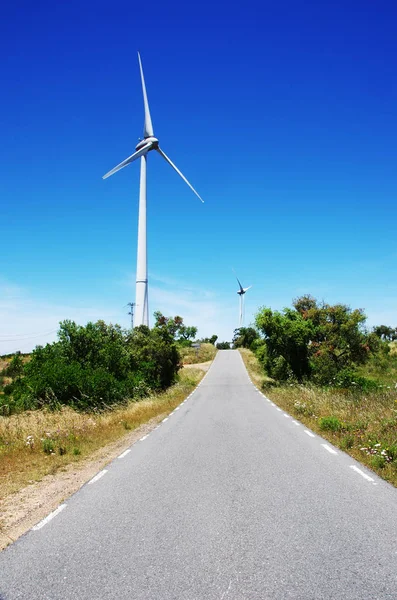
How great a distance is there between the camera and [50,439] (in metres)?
12.3

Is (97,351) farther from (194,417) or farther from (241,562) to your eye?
(241,562)

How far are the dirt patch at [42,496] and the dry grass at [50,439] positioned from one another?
0.95 feet

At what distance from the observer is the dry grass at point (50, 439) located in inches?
371

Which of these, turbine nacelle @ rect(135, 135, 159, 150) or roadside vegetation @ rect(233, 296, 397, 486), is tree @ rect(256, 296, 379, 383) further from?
turbine nacelle @ rect(135, 135, 159, 150)

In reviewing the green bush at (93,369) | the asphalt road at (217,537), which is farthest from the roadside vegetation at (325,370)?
the green bush at (93,369)

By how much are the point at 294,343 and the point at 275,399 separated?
8352mm

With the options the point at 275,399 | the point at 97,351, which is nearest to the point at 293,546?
the point at 275,399

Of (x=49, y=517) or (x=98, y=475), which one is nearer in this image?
(x=49, y=517)

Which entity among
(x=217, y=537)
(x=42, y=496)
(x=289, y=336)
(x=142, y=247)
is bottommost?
(x=42, y=496)

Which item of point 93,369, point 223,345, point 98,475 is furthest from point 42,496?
point 223,345

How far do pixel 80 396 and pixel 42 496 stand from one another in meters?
14.7

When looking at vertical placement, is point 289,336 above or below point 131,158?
below

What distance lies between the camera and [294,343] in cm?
3400

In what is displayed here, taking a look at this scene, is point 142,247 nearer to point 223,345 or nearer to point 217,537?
point 217,537
